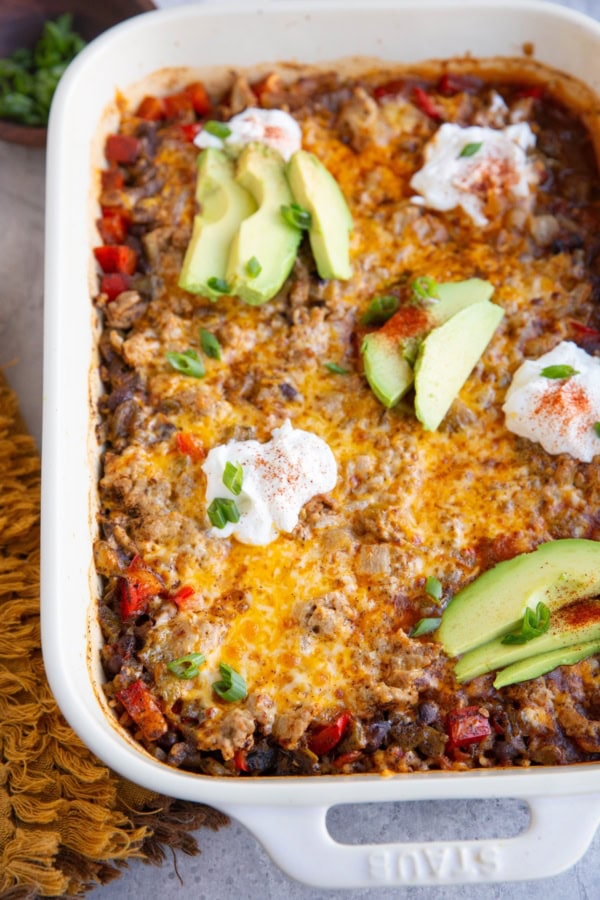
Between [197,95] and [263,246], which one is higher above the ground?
[197,95]

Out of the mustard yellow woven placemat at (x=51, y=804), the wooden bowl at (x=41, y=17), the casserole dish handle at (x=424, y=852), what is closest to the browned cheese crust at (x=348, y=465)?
the casserole dish handle at (x=424, y=852)

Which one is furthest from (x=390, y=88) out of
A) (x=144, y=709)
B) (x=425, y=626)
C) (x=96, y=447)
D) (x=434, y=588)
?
(x=144, y=709)

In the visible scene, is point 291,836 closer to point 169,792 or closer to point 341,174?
point 169,792

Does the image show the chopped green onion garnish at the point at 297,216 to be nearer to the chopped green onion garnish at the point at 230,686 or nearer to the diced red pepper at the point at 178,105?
the diced red pepper at the point at 178,105

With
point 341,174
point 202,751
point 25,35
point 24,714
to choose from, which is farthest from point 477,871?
point 25,35

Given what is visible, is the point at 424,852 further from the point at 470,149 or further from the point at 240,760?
the point at 470,149

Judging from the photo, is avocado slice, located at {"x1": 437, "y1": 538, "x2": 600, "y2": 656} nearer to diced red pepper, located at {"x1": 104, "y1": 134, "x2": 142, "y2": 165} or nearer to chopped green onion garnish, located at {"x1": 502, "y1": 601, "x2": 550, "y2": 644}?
chopped green onion garnish, located at {"x1": 502, "y1": 601, "x2": 550, "y2": 644}
